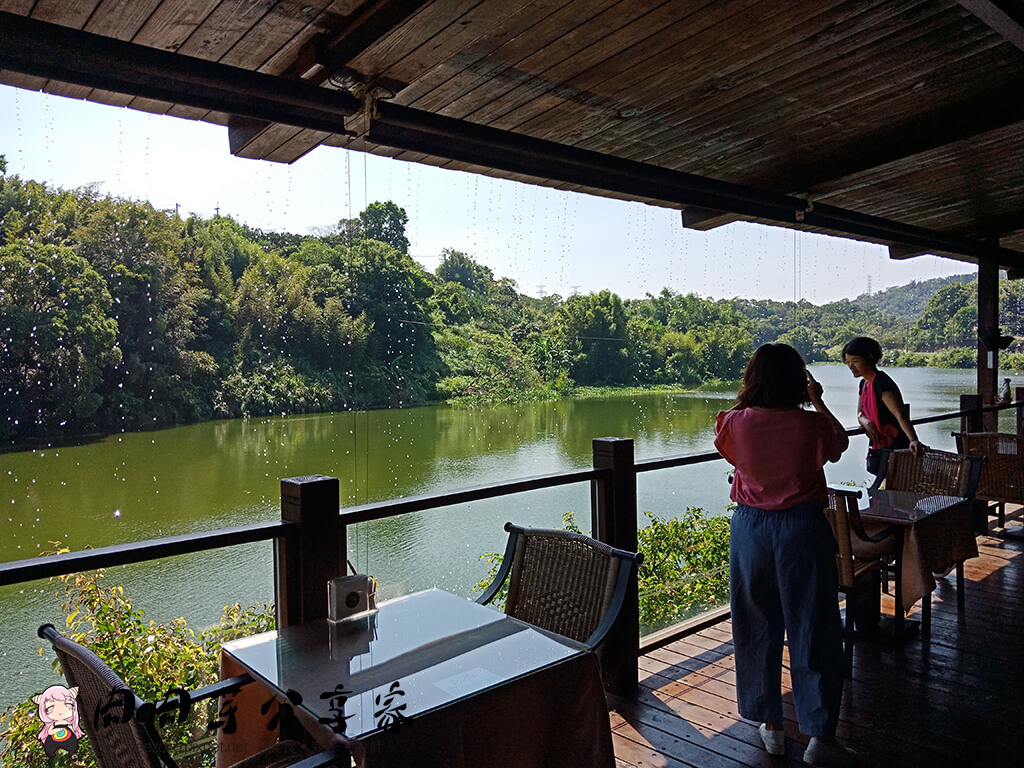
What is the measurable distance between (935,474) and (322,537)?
3201 mm

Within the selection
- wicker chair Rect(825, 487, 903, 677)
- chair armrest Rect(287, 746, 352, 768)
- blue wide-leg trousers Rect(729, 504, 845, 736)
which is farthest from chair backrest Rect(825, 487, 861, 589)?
chair armrest Rect(287, 746, 352, 768)

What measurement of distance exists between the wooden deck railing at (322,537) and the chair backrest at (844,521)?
71 centimetres

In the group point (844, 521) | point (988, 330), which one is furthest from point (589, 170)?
point (988, 330)

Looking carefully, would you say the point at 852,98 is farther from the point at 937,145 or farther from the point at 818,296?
the point at 818,296

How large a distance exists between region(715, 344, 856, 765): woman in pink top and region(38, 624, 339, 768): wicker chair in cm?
137

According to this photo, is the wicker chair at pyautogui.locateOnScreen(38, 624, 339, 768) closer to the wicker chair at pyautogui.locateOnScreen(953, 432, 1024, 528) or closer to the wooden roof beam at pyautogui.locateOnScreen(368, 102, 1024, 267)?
the wooden roof beam at pyautogui.locateOnScreen(368, 102, 1024, 267)

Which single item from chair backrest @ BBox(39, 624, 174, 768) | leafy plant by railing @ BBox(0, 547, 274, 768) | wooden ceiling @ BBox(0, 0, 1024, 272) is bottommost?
leafy plant by railing @ BBox(0, 547, 274, 768)

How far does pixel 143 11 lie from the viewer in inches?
73.7

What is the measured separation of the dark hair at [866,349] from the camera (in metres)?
3.47

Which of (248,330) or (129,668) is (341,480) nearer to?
(248,330)

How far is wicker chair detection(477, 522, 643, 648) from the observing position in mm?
1922

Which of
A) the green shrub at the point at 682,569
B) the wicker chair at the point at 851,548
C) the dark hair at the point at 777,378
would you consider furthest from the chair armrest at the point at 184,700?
the green shrub at the point at 682,569

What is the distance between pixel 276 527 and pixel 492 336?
31344 mm

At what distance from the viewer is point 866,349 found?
3479 mm
